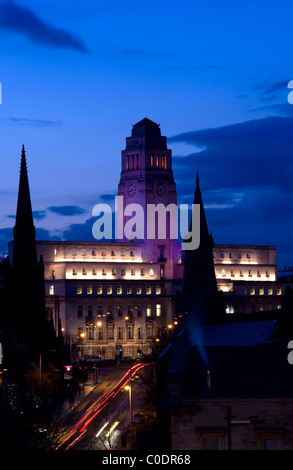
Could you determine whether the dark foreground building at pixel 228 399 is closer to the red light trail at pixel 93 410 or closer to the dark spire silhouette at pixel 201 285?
the red light trail at pixel 93 410

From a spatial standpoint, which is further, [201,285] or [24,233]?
[24,233]

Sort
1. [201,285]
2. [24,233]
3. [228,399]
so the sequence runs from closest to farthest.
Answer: [228,399] → [201,285] → [24,233]

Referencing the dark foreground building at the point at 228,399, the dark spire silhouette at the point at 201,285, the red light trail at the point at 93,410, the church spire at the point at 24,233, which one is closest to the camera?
the dark foreground building at the point at 228,399

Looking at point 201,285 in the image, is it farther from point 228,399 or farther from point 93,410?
point 228,399

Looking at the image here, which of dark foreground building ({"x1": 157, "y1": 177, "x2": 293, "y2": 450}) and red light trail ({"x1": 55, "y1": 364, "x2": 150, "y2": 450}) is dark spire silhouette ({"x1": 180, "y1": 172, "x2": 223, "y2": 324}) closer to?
red light trail ({"x1": 55, "y1": 364, "x2": 150, "y2": 450})

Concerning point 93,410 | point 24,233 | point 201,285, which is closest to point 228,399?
point 93,410

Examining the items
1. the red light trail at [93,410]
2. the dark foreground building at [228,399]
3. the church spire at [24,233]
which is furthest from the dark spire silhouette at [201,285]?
the dark foreground building at [228,399]

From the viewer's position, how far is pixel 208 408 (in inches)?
2333

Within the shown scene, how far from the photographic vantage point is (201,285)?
384 ft

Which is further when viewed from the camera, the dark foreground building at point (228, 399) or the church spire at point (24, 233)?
the church spire at point (24, 233)

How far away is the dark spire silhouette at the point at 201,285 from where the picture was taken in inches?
4510

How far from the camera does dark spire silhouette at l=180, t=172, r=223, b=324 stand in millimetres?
114562

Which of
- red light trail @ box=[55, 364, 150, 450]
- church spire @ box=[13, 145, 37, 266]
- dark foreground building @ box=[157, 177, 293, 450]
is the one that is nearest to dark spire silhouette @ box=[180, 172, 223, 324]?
red light trail @ box=[55, 364, 150, 450]

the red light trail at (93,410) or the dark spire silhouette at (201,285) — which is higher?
the dark spire silhouette at (201,285)
